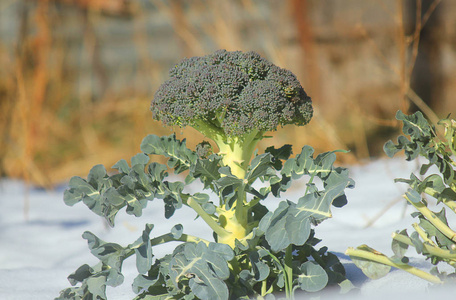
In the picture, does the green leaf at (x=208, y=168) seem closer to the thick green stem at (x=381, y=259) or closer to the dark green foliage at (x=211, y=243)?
the dark green foliage at (x=211, y=243)

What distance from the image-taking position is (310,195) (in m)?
1.12

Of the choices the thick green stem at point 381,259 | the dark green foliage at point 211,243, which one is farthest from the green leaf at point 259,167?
the thick green stem at point 381,259

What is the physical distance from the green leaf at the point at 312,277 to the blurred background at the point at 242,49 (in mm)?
2174

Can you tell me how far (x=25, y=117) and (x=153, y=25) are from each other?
3.12 metres

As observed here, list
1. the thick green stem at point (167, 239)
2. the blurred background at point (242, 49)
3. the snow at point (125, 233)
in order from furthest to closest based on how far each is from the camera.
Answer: the blurred background at point (242, 49) → the snow at point (125, 233) → the thick green stem at point (167, 239)

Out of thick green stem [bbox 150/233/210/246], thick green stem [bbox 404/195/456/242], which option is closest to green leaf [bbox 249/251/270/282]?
thick green stem [bbox 150/233/210/246]

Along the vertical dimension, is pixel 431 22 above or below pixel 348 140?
above

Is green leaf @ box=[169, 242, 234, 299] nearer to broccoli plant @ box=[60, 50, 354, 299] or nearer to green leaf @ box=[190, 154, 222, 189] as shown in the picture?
broccoli plant @ box=[60, 50, 354, 299]

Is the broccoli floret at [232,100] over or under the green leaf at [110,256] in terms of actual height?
over

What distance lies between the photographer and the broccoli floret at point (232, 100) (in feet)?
3.80

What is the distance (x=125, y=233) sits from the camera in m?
2.38

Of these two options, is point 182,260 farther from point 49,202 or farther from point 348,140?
point 348,140

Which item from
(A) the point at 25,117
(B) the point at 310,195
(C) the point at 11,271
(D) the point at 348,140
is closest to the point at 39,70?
(A) the point at 25,117

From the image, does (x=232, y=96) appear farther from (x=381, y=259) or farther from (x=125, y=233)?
(x=125, y=233)
